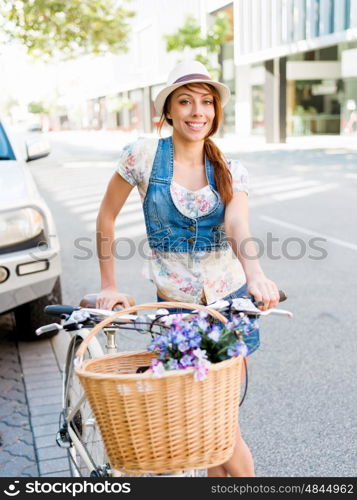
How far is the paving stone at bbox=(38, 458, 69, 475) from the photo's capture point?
317 centimetres

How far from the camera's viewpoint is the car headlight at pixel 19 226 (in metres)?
3.94

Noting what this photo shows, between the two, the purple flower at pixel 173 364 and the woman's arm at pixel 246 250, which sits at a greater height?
the woman's arm at pixel 246 250

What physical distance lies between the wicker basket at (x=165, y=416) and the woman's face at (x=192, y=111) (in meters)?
1.07

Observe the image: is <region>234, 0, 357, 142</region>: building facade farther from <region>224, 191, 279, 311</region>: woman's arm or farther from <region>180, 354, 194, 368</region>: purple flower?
<region>180, 354, 194, 368</region>: purple flower

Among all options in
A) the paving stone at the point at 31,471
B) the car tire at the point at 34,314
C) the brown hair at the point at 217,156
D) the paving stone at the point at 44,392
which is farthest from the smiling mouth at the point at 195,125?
the car tire at the point at 34,314

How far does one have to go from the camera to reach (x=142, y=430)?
61.5 inches

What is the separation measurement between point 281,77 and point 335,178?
14.7 metres

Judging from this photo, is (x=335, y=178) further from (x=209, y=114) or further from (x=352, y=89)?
(x=352, y=89)

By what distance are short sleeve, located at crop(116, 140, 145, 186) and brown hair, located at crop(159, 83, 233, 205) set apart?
19cm

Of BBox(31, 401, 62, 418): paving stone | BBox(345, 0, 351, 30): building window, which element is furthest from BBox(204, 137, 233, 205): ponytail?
BBox(345, 0, 351, 30): building window

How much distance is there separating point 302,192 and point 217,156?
11348mm

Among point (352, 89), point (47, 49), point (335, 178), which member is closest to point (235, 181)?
point (335, 178)

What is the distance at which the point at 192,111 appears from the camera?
2391 millimetres

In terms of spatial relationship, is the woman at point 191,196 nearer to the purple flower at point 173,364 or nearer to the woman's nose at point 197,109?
the woman's nose at point 197,109
